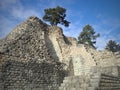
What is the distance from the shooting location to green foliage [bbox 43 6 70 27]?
26.6m

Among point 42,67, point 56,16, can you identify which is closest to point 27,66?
point 42,67

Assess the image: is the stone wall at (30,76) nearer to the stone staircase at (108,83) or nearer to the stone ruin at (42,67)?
the stone ruin at (42,67)

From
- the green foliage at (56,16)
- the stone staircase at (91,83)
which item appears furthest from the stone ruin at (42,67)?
the green foliage at (56,16)

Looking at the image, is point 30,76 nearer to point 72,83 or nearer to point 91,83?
point 72,83

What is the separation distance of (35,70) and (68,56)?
7.52 meters

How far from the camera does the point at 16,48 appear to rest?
12508mm

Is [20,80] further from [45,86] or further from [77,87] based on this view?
[77,87]

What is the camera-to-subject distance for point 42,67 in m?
12.3

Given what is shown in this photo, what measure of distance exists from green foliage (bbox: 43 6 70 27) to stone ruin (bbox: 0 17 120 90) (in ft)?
25.4

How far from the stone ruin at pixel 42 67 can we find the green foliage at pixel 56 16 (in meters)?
7.75

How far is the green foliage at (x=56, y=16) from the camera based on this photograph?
1048 inches

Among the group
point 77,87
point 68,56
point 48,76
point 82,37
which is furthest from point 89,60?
point 82,37

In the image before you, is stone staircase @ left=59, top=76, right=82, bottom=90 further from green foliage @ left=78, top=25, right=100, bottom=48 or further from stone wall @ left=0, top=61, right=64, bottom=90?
green foliage @ left=78, top=25, right=100, bottom=48

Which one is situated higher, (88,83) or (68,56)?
(68,56)
